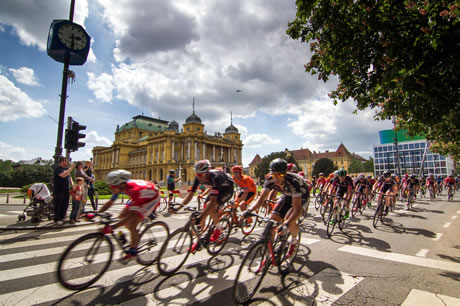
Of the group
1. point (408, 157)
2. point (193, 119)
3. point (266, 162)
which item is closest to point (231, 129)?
point (193, 119)

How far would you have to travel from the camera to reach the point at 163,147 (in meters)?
79.4

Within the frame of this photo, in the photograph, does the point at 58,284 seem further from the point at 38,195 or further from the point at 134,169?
the point at 134,169

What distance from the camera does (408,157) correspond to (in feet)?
330

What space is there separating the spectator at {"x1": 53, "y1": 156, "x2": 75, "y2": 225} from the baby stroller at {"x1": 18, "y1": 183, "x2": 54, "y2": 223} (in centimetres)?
73

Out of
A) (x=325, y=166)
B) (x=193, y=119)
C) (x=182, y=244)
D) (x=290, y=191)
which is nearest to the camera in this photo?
(x=290, y=191)

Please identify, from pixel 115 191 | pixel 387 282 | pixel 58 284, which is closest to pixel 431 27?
pixel 387 282

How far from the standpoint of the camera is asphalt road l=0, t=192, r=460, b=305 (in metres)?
3.27

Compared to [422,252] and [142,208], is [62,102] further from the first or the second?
[422,252]

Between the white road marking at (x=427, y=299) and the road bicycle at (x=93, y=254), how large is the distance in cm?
398

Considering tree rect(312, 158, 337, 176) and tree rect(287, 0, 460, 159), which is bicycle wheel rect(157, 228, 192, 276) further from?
tree rect(312, 158, 337, 176)

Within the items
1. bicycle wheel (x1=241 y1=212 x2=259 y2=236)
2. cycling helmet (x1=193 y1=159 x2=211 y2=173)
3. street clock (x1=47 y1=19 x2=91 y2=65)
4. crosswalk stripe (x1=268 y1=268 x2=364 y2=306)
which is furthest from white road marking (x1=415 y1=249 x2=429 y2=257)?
street clock (x1=47 y1=19 x2=91 y2=65)

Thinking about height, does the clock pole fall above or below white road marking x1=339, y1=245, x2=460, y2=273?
above

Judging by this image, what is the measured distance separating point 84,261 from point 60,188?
5.67 meters

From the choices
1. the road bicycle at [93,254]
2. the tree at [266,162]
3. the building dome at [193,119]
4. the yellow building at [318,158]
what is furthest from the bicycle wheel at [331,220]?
the yellow building at [318,158]
